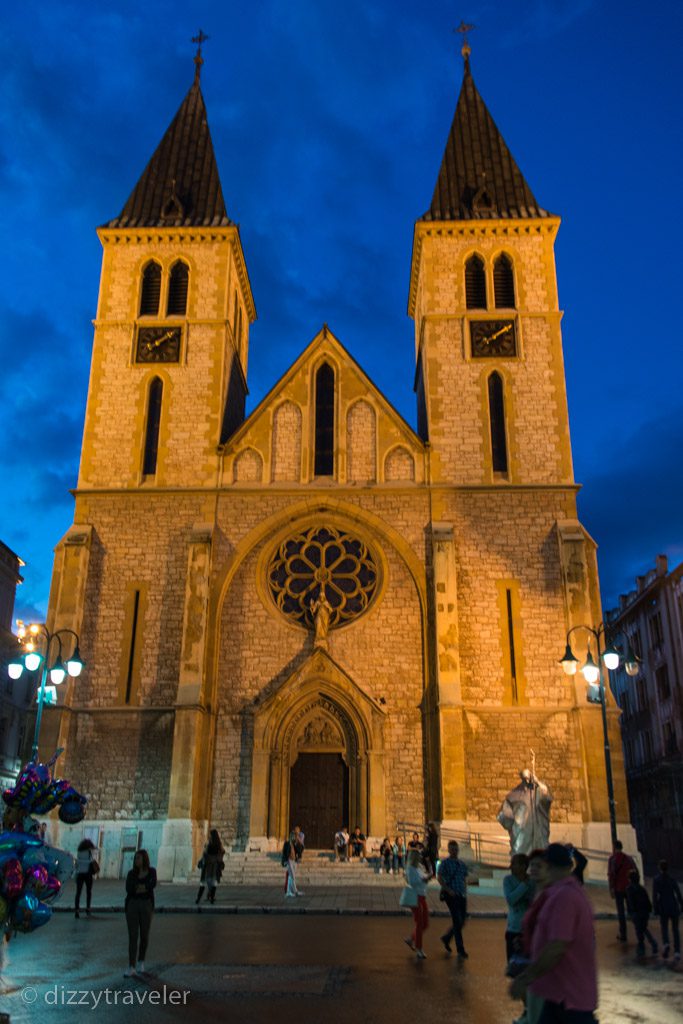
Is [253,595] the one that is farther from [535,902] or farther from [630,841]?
[535,902]

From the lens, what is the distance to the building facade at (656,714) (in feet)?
125

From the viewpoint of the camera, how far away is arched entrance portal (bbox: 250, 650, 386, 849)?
869 inches

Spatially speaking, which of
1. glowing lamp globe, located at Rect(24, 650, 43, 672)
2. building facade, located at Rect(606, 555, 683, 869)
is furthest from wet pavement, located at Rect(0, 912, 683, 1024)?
building facade, located at Rect(606, 555, 683, 869)

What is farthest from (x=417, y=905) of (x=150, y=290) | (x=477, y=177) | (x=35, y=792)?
(x=477, y=177)

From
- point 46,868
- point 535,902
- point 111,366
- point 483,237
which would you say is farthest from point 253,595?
point 535,902

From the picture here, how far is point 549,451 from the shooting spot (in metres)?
25.6

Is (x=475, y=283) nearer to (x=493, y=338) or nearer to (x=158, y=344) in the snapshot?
(x=493, y=338)

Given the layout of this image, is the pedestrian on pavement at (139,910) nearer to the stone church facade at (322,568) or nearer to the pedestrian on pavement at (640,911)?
the pedestrian on pavement at (640,911)

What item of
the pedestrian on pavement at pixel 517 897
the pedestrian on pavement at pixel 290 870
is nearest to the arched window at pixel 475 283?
the pedestrian on pavement at pixel 290 870

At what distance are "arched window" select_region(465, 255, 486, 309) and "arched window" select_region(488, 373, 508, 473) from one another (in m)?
2.86

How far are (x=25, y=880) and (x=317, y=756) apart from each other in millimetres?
16031

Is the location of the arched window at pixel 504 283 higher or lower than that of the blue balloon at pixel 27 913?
higher

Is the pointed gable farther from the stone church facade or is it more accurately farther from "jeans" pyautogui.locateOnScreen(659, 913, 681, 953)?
"jeans" pyautogui.locateOnScreen(659, 913, 681, 953)

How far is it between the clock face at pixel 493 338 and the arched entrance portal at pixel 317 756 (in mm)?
10938
